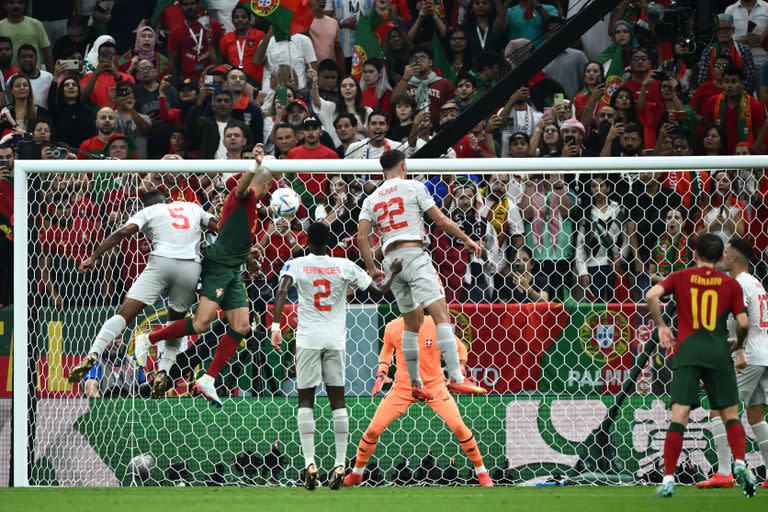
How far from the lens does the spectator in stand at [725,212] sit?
12586mm

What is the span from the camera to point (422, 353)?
11938 mm

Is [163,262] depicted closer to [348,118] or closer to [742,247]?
[348,118]

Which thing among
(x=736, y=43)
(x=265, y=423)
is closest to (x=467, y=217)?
(x=265, y=423)

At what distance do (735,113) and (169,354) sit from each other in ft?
25.5

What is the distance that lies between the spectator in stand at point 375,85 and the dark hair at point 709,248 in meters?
7.30

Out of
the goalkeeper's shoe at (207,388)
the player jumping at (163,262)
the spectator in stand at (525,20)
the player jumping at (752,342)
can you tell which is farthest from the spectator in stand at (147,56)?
the player jumping at (752,342)

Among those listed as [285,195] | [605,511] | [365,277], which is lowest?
[605,511]

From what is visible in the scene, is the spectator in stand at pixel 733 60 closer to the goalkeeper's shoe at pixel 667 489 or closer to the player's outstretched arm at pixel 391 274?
the player's outstretched arm at pixel 391 274

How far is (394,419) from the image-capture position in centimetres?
1173

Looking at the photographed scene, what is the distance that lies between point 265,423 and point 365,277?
2.09 m

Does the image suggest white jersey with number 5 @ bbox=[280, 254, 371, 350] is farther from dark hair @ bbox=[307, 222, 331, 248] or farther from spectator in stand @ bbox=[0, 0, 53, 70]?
spectator in stand @ bbox=[0, 0, 53, 70]

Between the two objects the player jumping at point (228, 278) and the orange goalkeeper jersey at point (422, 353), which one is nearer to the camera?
the player jumping at point (228, 278)

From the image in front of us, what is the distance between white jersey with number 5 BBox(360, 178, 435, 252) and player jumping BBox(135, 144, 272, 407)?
3.52ft

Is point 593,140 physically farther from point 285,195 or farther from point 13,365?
point 13,365
